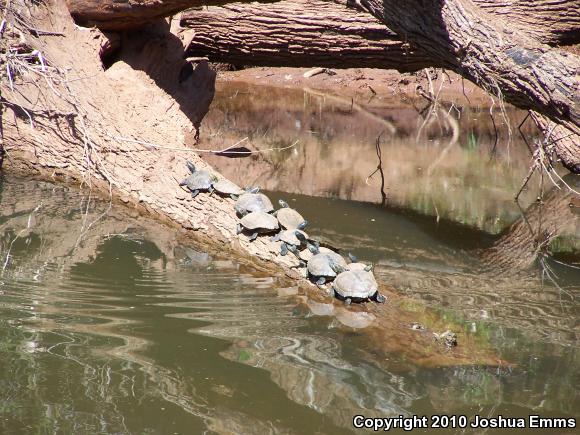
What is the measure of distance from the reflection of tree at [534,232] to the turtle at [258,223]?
1.83 meters

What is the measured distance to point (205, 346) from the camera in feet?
12.8

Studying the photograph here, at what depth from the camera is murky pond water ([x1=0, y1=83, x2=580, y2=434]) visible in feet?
11.1

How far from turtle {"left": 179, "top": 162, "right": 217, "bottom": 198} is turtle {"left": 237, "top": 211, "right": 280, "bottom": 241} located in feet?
1.56

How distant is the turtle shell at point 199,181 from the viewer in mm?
5566

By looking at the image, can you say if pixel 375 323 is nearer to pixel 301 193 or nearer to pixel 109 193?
pixel 109 193

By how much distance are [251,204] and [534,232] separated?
2810 mm

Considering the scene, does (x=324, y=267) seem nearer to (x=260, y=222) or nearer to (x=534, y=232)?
(x=260, y=222)

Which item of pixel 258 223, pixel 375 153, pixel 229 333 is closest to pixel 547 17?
pixel 375 153

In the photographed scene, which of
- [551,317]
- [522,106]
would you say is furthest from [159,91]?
[551,317]

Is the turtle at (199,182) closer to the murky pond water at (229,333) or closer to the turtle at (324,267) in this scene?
the murky pond water at (229,333)

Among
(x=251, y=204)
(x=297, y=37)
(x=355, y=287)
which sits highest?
(x=297, y=37)

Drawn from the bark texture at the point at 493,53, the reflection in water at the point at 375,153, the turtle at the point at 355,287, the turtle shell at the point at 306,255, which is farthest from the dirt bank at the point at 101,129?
the bark texture at the point at 493,53

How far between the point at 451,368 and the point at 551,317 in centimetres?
119

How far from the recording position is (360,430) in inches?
130
